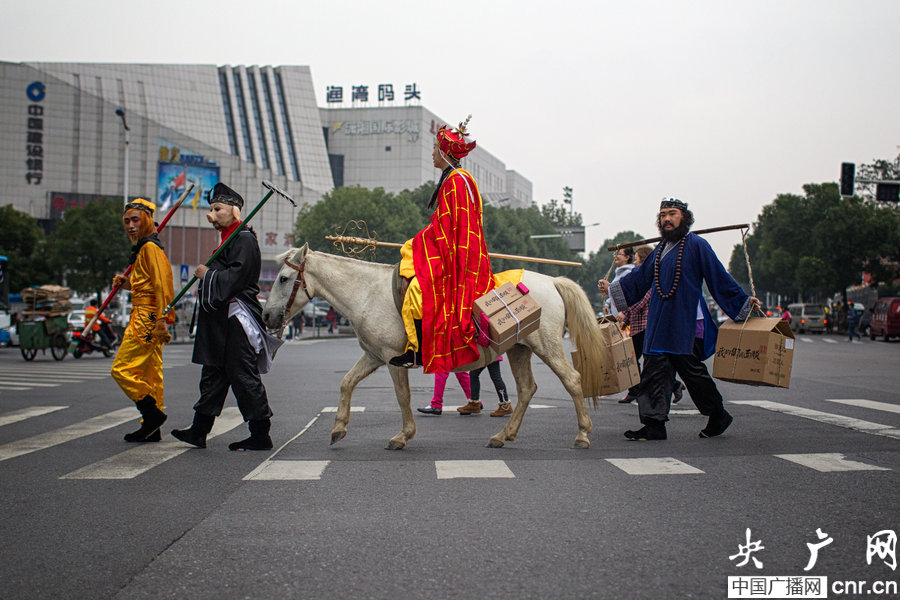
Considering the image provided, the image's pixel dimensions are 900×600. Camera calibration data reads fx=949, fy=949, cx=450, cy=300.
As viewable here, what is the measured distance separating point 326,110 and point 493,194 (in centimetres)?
2946

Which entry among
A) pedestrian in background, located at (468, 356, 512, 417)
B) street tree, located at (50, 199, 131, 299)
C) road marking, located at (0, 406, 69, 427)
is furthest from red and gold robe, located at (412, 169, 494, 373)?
street tree, located at (50, 199, 131, 299)

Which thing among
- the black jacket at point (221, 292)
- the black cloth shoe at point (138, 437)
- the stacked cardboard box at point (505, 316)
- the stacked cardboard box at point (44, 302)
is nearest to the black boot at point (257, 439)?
the black jacket at point (221, 292)

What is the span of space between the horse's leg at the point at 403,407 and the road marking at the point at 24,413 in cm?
456

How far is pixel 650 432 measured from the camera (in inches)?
316

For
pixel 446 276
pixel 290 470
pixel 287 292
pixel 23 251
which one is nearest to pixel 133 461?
pixel 290 470

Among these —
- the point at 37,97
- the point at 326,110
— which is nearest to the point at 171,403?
the point at 37,97

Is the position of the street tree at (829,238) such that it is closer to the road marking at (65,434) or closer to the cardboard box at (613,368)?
the cardboard box at (613,368)

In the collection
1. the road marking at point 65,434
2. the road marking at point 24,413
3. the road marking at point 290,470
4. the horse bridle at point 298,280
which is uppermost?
the horse bridle at point 298,280

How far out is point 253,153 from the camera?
10444cm

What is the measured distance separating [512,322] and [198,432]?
8.75ft

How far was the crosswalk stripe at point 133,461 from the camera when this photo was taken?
6.20 m

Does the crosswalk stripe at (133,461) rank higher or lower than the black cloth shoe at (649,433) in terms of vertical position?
lower

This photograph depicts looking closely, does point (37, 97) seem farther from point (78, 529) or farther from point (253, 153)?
Answer: point (78, 529)

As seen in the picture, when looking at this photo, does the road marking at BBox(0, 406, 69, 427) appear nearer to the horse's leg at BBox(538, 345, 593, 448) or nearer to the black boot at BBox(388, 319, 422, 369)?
the black boot at BBox(388, 319, 422, 369)
